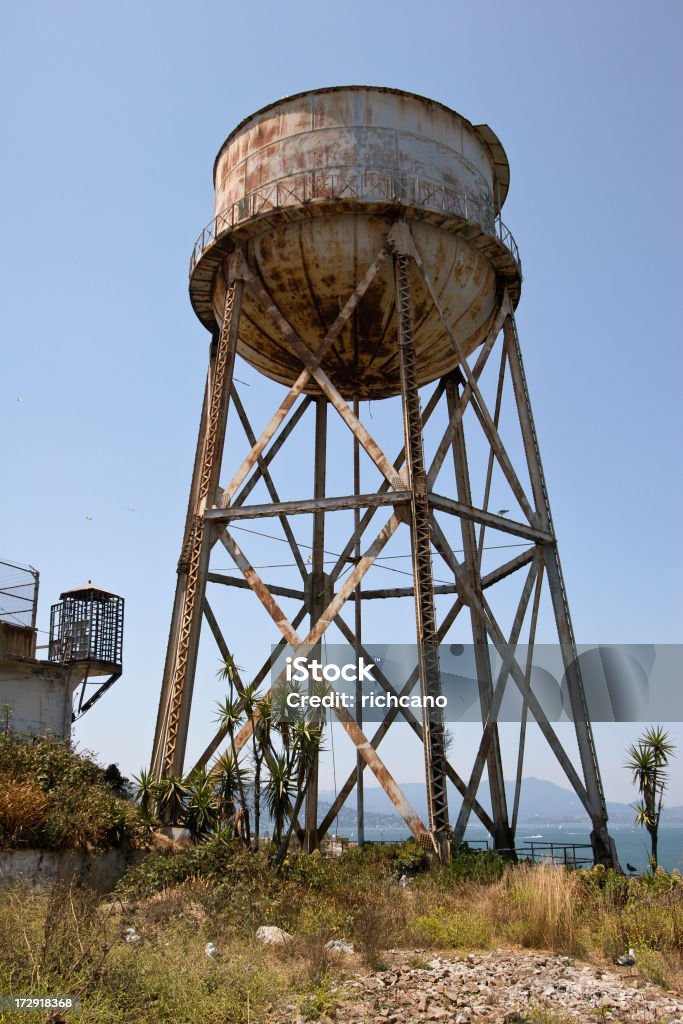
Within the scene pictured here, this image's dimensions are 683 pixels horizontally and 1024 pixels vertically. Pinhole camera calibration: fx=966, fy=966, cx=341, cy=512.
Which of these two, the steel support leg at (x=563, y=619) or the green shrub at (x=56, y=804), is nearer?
the green shrub at (x=56, y=804)

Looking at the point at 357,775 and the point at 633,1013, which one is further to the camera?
the point at 357,775

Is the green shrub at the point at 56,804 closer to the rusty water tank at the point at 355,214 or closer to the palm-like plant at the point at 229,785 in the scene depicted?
the palm-like plant at the point at 229,785

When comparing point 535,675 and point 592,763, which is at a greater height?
point 535,675

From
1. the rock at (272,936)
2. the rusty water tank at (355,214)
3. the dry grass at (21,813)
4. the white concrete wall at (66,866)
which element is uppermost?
the rusty water tank at (355,214)

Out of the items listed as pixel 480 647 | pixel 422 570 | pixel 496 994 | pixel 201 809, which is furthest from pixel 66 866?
pixel 480 647

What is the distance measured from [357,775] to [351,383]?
920cm

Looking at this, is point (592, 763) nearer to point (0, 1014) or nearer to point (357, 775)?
point (357, 775)

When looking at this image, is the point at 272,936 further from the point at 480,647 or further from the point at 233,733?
the point at 480,647

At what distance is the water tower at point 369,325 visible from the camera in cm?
1809

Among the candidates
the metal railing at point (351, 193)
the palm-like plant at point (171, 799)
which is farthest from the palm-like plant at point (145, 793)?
the metal railing at point (351, 193)

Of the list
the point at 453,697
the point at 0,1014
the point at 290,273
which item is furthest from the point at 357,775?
the point at 0,1014

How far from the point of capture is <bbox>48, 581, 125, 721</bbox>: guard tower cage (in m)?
26.0

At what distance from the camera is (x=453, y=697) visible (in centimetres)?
2153

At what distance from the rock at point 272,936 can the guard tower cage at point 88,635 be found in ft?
48.5
